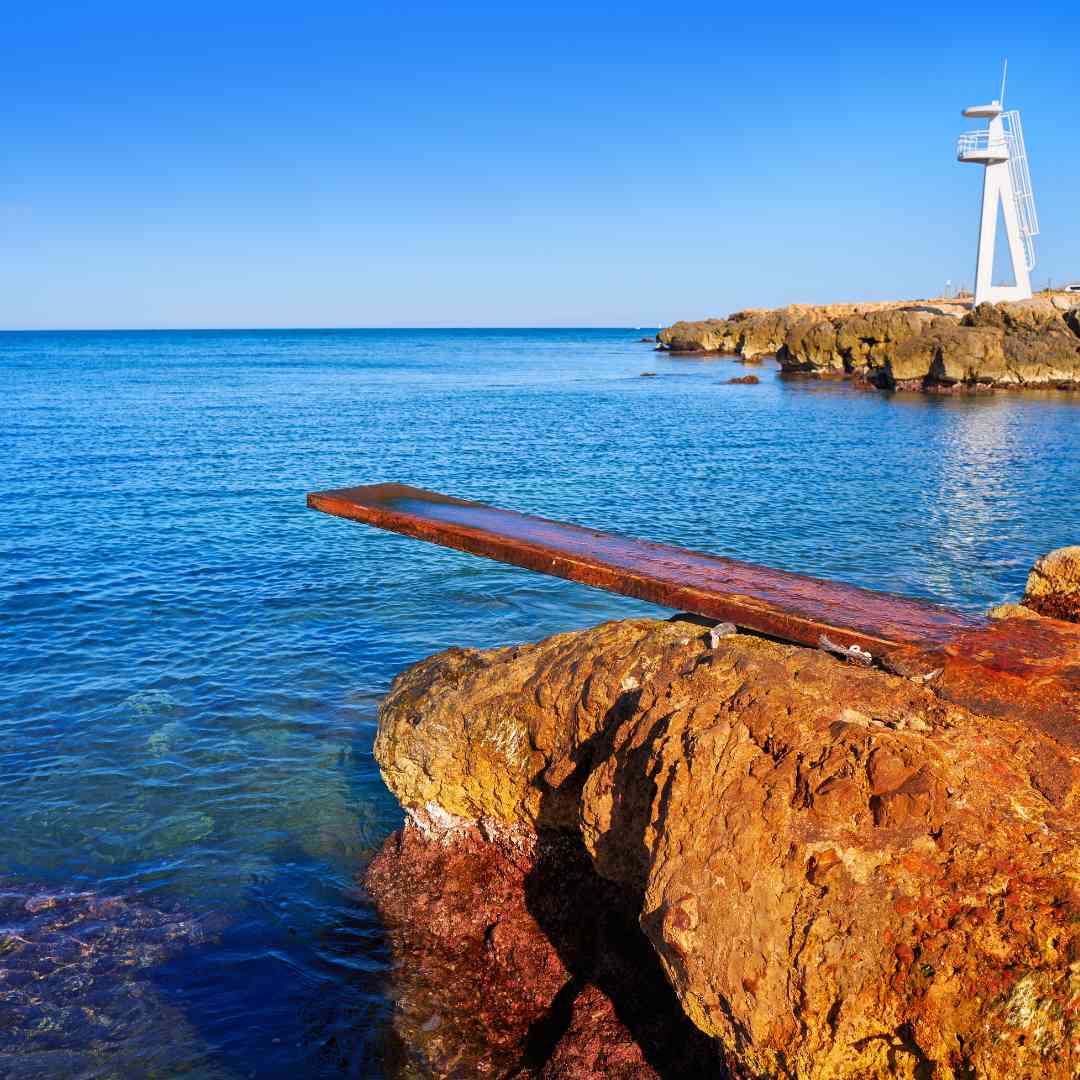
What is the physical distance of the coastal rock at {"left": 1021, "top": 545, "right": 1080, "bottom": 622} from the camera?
625 cm

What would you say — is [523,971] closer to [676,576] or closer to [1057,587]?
[676,576]

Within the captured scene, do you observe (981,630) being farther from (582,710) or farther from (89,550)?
(89,550)

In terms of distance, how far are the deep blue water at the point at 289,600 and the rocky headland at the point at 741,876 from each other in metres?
1.06

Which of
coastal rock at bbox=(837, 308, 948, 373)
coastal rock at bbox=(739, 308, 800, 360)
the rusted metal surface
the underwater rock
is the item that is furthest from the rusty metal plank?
coastal rock at bbox=(739, 308, 800, 360)

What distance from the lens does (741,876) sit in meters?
3.69

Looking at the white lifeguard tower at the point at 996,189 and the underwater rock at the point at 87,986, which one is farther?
the white lifeguard tower at the point at 996,189

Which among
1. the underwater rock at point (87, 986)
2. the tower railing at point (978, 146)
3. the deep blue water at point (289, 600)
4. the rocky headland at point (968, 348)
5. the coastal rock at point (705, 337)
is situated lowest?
the underwater rock at point (87, 986)

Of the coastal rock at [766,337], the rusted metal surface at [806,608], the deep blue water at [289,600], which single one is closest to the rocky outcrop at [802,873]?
the rusted metal surface at [806,608]

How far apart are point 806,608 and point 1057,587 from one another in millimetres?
2086

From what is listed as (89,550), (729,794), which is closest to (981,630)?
(729,794)

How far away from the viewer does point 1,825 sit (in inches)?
327

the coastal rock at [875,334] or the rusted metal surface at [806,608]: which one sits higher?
the coastal rock at [875,334]

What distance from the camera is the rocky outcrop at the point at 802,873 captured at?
3.23m

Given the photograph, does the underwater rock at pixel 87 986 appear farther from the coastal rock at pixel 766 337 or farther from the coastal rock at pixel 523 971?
the coastal rock at pixel 766 337
